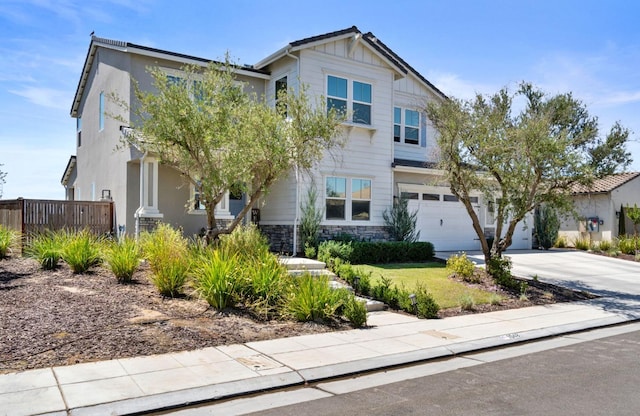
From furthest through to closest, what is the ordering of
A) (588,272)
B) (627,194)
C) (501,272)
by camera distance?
(627,194)
(588,272)
(501,272)

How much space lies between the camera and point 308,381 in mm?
6102

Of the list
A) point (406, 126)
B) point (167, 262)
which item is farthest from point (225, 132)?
point (406, 126)

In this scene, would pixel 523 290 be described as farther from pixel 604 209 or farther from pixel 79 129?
pixel 79 129

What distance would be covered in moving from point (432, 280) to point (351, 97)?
7717mm

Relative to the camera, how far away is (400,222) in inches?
728

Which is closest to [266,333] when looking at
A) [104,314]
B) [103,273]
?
[104,314]

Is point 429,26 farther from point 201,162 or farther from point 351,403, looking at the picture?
point 351,403

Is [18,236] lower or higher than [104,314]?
higher

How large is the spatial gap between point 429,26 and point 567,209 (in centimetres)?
592

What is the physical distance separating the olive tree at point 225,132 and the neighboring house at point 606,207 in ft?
66.3

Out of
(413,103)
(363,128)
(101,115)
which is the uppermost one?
(413,103)

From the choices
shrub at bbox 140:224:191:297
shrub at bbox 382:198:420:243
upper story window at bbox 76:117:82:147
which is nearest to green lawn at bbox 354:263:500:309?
shrub at bbox 382:198:420:243

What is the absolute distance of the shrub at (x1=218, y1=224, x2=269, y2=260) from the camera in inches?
426

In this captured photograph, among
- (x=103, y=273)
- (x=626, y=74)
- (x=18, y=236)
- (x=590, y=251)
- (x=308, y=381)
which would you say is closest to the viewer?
(x=308, y=381)
